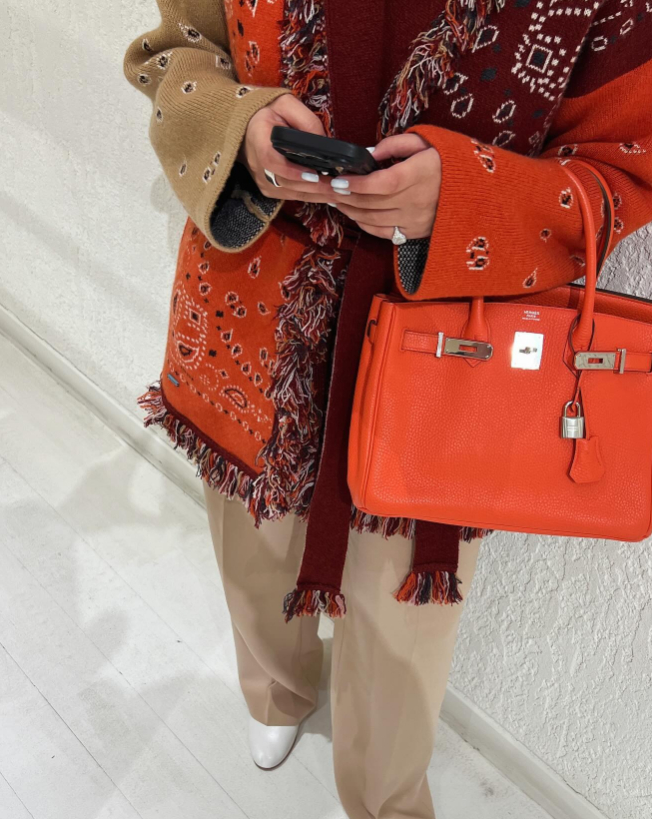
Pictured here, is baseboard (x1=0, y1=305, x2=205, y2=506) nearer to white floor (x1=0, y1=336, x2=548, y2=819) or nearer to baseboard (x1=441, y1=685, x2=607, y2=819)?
white floor (x1=0, y1=336, x2=548, y2=819)

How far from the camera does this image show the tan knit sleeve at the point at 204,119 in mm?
603

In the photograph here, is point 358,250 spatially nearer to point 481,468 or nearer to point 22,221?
point 481,468

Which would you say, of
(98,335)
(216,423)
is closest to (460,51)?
(216,423)

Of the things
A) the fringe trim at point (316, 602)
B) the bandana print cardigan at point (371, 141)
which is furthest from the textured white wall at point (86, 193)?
the fringe trim at point (316, 602)

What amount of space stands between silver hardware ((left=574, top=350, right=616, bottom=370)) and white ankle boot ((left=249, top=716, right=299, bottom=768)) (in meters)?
0.80

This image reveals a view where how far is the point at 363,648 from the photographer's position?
2.73 feet

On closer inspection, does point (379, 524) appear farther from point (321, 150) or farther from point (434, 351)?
point (321, 150)

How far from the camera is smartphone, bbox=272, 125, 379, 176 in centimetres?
49

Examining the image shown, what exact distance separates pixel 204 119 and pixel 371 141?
151mm

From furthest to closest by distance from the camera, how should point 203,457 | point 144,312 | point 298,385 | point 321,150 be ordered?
point 144,312, point 203,457, point 298,385, point 321,150

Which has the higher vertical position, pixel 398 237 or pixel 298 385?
pixel 398 237

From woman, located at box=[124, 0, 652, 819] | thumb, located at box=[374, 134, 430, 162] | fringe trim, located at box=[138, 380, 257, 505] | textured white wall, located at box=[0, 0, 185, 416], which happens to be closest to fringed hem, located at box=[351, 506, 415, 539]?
woman, located at box=[124, 0, 652, 819]

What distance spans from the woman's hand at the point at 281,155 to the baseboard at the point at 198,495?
91 cm

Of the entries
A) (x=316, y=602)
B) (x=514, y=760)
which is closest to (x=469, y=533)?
(x=316, y=602)
